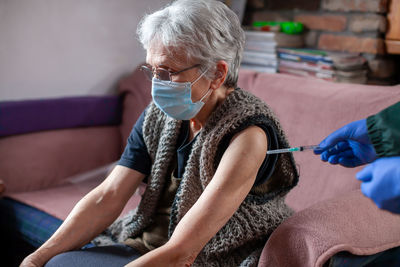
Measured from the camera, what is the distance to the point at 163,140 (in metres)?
1.32

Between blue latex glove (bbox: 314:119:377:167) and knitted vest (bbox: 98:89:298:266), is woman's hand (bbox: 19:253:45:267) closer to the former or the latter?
knitted vest (bbox: 98:89:298:266)

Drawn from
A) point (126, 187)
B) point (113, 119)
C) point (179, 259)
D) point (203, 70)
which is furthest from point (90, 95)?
point (179, 259)

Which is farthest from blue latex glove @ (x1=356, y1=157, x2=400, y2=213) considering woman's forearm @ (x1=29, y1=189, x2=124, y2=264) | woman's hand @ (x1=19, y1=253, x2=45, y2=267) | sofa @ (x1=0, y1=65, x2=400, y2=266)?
woman's hand @ (x1=19, y1=253, x2=45, y2=267)

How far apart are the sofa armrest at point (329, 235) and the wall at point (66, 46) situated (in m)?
1.31

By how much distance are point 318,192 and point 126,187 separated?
68 centimetres

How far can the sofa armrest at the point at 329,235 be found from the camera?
103 centimetres

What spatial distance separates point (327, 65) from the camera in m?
1.98

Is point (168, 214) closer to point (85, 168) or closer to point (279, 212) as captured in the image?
point (279, 212)

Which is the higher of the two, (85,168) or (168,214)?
(168,214)

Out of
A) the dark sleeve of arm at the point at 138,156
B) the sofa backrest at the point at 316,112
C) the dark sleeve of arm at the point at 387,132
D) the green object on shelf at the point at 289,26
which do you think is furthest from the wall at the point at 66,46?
the dark sleeve of arm at the point at 387,132

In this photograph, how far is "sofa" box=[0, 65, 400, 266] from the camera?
1084 mm

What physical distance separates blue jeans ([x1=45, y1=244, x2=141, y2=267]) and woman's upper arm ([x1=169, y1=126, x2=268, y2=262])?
255 mm

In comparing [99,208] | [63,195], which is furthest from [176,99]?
[63,195]

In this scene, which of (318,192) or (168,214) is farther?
(318,192)
